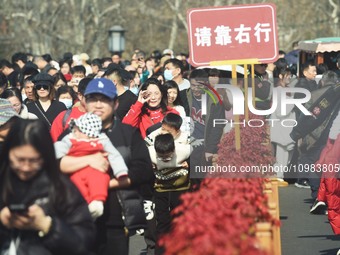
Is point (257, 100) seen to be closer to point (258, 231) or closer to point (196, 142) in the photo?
point (196, 142)

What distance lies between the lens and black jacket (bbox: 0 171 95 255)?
621 centimetres

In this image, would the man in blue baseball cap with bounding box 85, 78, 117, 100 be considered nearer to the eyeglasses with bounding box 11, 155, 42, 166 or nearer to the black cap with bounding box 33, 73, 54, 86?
the eyeglasses with bounding box 11, 155, 42, 166

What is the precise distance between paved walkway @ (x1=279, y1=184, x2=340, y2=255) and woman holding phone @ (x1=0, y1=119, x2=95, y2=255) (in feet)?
22.2

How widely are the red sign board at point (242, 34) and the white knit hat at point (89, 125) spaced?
572 cm

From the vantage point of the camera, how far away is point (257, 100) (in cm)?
1877

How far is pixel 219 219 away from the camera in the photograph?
6.17 metres

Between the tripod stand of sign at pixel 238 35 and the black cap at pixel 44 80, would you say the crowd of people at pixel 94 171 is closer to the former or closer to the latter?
the black cap at pixel 44 80

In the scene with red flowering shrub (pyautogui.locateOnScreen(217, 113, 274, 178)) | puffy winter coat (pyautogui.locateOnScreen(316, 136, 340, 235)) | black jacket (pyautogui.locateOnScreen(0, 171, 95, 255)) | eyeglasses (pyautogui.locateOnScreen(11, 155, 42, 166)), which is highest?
eyeglasses (pyautogui.locateOnScreen(11, 155, 42, 166))

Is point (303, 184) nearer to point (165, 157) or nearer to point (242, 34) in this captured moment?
point (242, 34)

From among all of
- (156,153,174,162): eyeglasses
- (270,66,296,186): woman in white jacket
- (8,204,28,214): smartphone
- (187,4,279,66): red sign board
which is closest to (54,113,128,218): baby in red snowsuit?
(8,204,28,214): smartphone

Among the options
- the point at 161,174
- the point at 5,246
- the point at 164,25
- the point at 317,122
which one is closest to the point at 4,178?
the point at 5,246

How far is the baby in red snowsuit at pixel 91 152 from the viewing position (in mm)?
7445

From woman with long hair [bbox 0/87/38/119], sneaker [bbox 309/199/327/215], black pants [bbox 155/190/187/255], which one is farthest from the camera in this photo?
sneaker [bbox 309/199/327/215]

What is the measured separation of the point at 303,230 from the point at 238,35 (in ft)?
9.23
